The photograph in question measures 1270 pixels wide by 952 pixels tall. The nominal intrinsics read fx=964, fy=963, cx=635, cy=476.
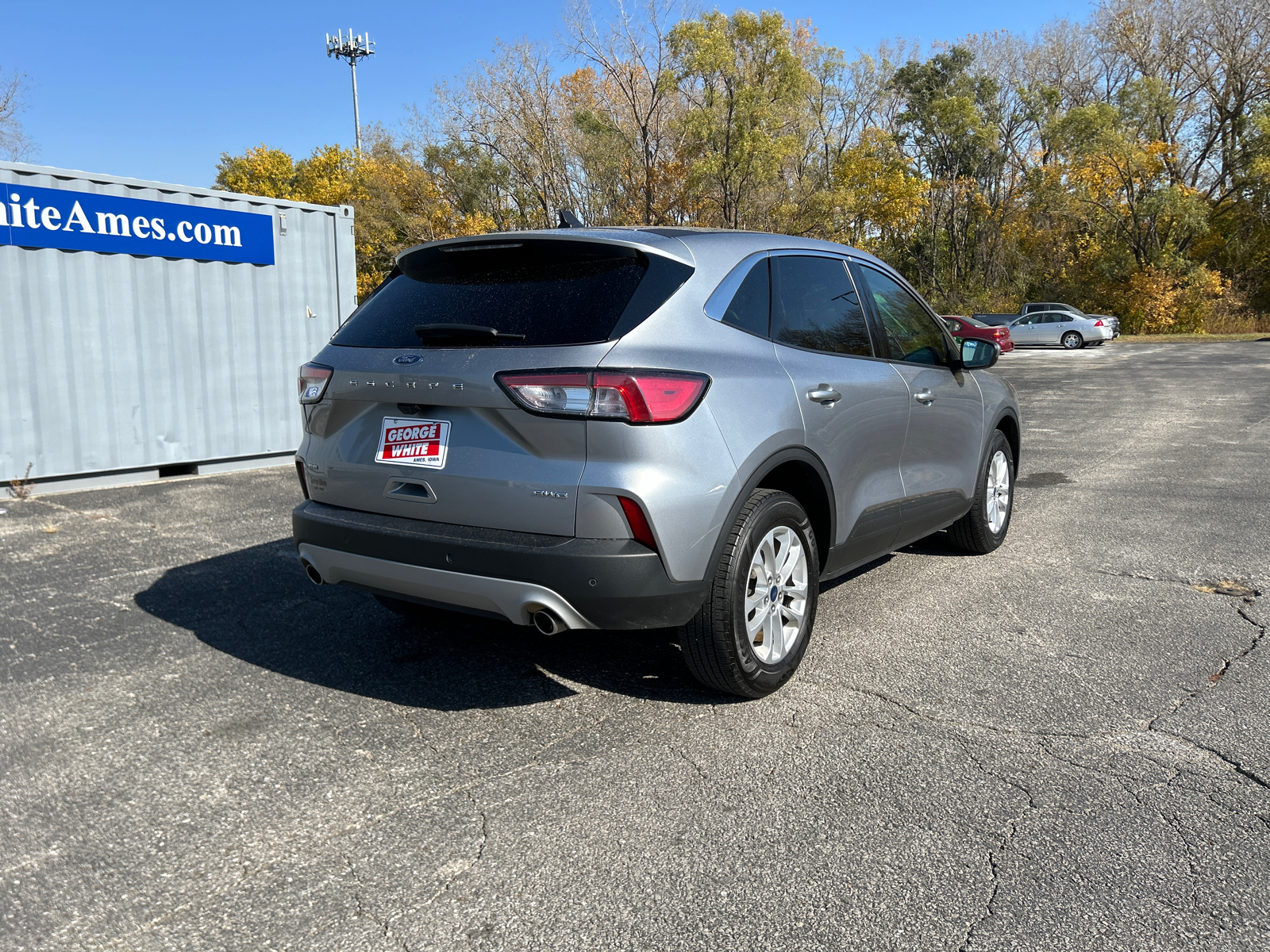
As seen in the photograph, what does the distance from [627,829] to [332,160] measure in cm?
5763

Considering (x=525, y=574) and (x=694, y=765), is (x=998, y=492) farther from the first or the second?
(x=525, y=574)

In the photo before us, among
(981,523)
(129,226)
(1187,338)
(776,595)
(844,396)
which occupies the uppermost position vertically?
(129,226)

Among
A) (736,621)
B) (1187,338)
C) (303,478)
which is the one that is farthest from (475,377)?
(1187,338)

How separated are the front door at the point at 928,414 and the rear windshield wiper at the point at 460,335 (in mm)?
2132

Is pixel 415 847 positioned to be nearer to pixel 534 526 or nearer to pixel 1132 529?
pixel 534 526

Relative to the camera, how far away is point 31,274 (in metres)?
8.31

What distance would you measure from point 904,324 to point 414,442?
8.96 feet

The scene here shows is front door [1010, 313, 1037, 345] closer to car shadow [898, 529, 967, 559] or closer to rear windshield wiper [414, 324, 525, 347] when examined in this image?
car shadow [898, 529, 967, 559]

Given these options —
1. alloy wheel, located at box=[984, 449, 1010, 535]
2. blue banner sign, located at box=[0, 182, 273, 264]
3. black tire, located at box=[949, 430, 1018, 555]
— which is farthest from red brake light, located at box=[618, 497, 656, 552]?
blue banner sign, located at box=[0, 182, 273, 264]

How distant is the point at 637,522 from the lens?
10.2 ft

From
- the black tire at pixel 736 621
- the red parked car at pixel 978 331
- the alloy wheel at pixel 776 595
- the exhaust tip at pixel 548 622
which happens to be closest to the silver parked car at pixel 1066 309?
the red parked car at pixel 978 331

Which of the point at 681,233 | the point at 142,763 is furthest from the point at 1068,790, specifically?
the point at 142,763

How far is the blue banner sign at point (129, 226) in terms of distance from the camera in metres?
8.15

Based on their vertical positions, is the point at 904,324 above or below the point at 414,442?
above
